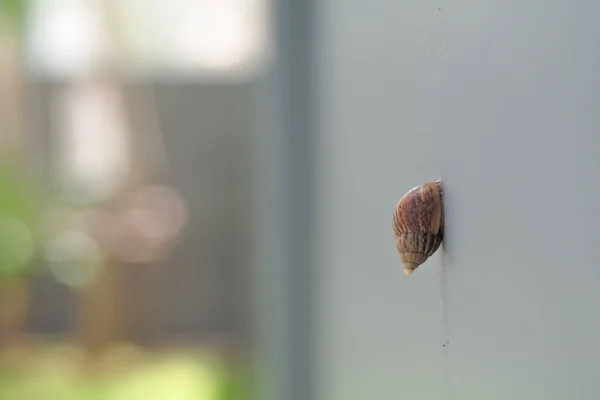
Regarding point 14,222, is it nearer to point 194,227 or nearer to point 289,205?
point 194,227

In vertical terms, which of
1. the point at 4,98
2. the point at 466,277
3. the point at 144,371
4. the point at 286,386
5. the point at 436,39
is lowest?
the point at 144,371

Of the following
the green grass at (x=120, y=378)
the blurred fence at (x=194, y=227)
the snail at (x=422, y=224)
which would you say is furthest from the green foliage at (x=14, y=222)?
the snail at (x=422, y=224)

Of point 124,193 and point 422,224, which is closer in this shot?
point 422,224

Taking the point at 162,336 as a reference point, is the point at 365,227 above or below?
above

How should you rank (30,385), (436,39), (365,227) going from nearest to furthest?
1. (436,39)
2. (365,227)
3. (30,385)

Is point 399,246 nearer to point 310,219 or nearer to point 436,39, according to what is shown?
point 436,39

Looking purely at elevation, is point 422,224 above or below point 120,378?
above

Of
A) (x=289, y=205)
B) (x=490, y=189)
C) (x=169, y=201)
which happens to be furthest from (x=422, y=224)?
(x=169, y=201)

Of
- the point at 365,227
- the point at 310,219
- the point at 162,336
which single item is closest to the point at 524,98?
the point at 365,227
